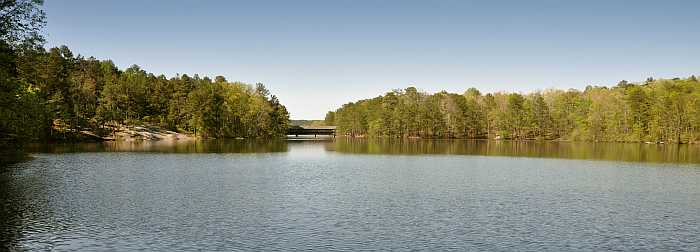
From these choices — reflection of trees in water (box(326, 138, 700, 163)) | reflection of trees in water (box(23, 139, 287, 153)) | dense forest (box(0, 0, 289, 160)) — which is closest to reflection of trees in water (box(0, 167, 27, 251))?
dense forest (box(0, 0, 289, 160))

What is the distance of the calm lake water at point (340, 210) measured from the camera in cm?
2680

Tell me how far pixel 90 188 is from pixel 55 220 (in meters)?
13.9

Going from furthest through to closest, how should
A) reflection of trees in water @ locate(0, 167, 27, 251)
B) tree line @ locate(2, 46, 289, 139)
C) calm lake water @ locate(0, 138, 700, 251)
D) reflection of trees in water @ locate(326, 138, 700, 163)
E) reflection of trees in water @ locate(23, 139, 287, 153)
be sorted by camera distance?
tree line @ locate(2, 46, 289, 139)
reflection of trees in water @ locate(23, 139, 287, 153)
reflection of trees in water @ locate(326, 138, 700, 163)
calm lake water @ locate(0, 138, 700, 251)
reflection of trees in water @ locate(0, 167, 27, 251)

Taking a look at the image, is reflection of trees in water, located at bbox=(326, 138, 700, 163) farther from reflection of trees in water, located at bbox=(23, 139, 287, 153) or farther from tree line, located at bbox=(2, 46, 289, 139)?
tree line, located at bbox=(2, 46, 289, 139)

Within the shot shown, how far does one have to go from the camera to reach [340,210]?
35344mm

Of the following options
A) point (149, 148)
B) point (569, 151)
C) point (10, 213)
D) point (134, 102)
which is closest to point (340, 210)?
point (10, 213)

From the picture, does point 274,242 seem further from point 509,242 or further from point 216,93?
point 216,93

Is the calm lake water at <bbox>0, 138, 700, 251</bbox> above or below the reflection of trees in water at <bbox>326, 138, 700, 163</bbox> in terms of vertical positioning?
below

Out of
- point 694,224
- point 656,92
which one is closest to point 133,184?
point 694,224

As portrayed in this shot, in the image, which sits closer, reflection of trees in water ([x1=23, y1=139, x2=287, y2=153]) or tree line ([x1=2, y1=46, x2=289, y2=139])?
reflection of trees in water ([x1=23, y1=139, x2=287, y2=153])

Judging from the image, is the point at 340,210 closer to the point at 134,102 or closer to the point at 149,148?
the point at 149,148

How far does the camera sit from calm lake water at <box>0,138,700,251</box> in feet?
87.9

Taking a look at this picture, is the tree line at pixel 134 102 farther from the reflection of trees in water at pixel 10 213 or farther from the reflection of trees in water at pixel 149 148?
the reflection of trees in water at pixel 10 213

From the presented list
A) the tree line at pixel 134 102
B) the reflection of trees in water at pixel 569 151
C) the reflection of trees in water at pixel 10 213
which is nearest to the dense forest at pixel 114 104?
Result: the tree line at pixel 134 102
